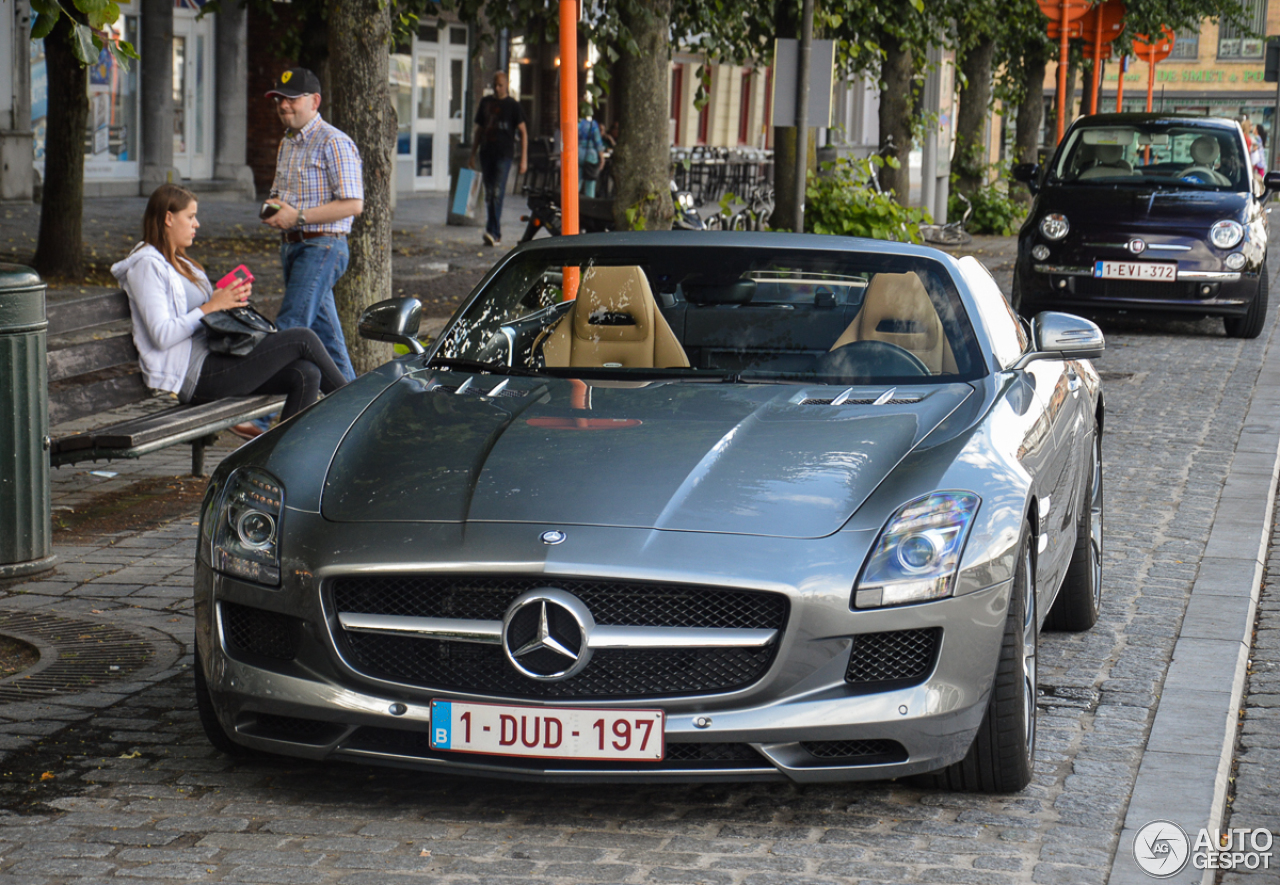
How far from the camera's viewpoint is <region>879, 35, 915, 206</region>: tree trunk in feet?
76.0

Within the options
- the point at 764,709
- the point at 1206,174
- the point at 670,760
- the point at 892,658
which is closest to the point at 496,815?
the point at 670,760

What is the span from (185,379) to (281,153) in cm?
188

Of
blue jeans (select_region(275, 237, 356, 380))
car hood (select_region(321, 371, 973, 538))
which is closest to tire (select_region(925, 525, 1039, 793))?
car hood (select_region(321, 371, 973, 538))

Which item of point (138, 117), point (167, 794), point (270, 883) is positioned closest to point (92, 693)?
point (167, 794)

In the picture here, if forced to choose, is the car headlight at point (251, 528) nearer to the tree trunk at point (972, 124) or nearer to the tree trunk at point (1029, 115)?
the tree trunk at point (972, 124)

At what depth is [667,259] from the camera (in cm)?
553

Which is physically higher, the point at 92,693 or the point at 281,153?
the point at 281,153

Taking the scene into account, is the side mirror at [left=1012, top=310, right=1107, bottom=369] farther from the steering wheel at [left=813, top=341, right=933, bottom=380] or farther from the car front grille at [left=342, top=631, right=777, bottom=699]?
the car front grille at [left=342, top=631, right=777, bottom=699]

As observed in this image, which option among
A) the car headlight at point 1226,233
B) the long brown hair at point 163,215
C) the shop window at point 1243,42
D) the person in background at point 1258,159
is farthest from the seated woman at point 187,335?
the shop window at point 1243,42

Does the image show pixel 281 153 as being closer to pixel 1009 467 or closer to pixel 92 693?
pixel 92 693

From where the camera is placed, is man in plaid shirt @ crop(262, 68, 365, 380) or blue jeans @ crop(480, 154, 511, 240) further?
blue jeans @ crop(480, 154, 511, 240)

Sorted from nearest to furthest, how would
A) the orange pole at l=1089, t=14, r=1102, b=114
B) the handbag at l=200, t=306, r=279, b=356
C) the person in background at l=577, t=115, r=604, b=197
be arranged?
the handbag at l=200, t=306, r=279, b=356 < the orange pole at l=1089, t=14, r=1102, b=114 < the person in background at l=577, t=115, r=604, b=197

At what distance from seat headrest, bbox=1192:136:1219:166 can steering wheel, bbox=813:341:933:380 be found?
11.0 metres

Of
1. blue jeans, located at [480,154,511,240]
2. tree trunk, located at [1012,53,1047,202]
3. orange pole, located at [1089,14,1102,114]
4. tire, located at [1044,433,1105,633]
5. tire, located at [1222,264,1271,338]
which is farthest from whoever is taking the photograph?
tree trunk, located at [1012,53,1047,202]
